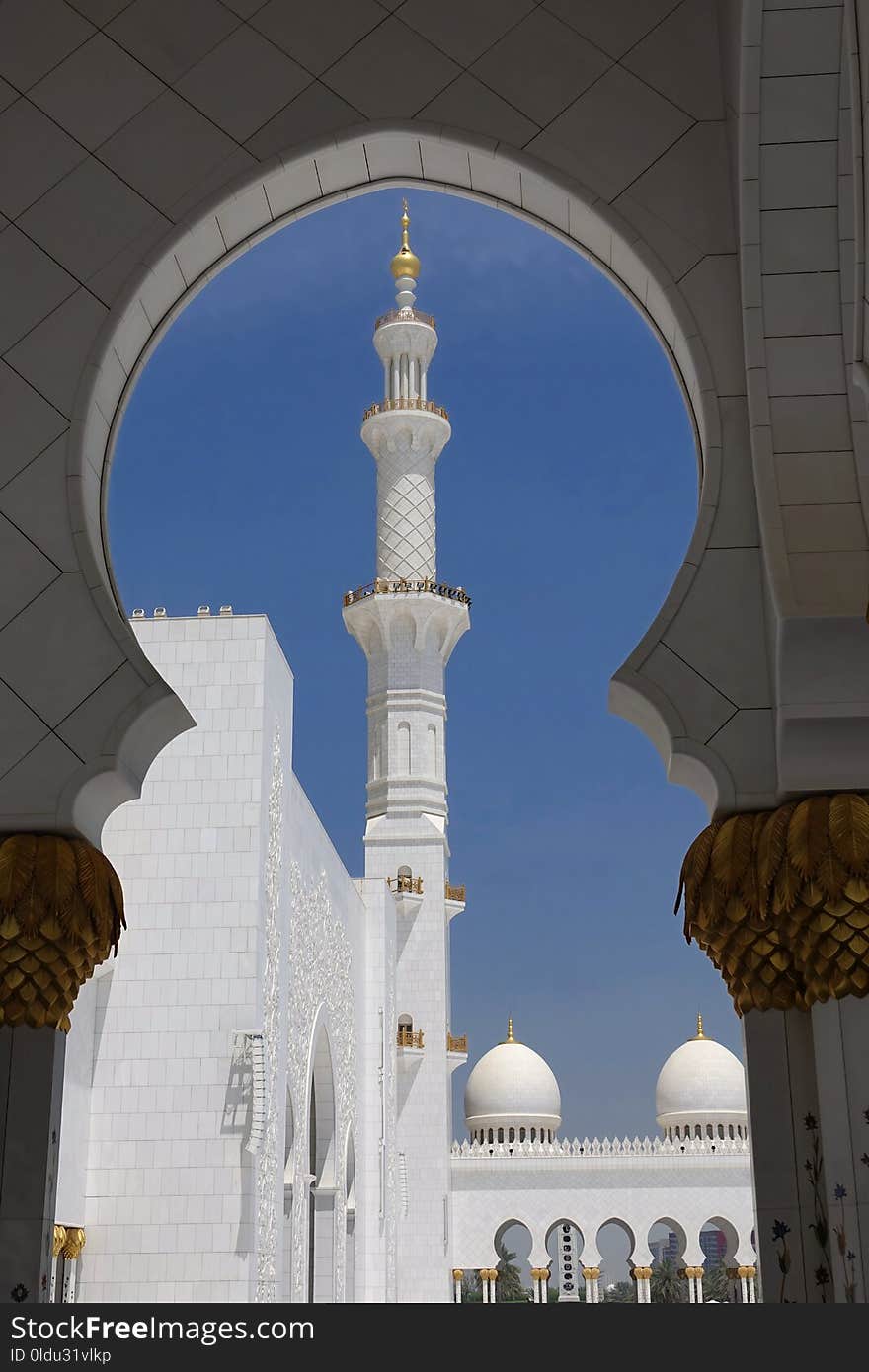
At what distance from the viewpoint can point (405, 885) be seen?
735 inches

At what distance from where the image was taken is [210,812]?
10.0 metres

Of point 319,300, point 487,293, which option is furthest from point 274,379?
point 487,293

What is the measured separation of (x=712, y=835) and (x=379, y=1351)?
4.90 feet

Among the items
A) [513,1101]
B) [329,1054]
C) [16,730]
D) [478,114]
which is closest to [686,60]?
[478,114]

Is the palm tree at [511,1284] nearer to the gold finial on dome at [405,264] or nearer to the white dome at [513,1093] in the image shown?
the white dome at [513,1093]

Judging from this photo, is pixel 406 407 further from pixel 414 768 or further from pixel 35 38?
pixel 35 38

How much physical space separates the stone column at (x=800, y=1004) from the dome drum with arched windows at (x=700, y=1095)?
21.0 metres

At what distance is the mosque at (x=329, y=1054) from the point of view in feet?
30.9

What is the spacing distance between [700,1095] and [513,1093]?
2988 mm

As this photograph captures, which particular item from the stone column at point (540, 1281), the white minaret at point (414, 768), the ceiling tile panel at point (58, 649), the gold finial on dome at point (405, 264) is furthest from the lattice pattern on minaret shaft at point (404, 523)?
the ceiling tile panel at point (58, 649)

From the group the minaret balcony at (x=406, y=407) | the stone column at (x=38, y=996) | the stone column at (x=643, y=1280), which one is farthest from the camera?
the stone column at (x=643, y=1280)

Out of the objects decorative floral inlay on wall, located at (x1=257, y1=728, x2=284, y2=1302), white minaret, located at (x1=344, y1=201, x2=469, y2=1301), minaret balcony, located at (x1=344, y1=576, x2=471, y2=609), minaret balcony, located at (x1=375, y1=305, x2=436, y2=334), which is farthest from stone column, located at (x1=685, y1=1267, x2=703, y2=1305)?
minaret balcony, located at (x1=375, y1=305, x2=436, y2=334)

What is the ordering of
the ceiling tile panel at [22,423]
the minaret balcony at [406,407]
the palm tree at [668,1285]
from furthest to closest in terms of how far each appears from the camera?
the palm tree at [668,1285], the minaret balcony at [406,407], the ceiling tile panel at [22,423]

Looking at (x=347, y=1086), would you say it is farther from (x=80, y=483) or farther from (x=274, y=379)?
(x=80, y=483)
